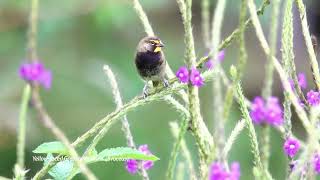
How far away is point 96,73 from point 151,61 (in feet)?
10.1

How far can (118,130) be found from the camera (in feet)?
19.4

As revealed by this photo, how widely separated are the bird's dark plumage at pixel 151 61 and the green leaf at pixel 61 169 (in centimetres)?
145

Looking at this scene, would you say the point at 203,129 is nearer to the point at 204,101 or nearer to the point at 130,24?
the point at 204,101

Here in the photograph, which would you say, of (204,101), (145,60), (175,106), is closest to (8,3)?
(204,101)

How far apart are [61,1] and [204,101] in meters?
1.41

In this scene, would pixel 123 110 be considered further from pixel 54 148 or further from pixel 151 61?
pixel 151 61

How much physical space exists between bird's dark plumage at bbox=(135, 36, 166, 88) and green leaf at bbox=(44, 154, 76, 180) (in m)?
1.45

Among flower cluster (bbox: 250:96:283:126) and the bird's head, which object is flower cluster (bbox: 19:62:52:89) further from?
Answer: the bird's head

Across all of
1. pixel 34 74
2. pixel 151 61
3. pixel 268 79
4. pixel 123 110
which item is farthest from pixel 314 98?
pixel 151 61

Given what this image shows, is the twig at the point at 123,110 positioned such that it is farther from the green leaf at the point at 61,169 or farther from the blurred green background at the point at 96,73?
the blurred green background at the point at 96,73

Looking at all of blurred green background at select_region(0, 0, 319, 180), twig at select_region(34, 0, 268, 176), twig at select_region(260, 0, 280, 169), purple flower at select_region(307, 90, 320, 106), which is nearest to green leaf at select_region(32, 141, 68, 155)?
twig at select_region(34, 0, 268, 176)

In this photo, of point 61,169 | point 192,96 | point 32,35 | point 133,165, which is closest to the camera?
point 32,35

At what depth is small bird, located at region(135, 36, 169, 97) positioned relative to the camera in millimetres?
3225

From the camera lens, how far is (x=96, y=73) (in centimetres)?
639
